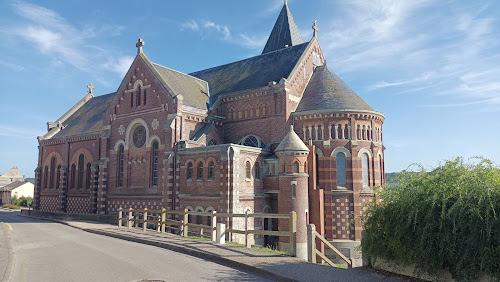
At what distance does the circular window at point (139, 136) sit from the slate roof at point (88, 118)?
25.3ft

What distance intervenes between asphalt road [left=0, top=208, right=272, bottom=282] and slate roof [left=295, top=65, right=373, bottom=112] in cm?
1625

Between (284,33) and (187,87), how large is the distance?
563 inches

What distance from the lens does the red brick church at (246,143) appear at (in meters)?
24.0

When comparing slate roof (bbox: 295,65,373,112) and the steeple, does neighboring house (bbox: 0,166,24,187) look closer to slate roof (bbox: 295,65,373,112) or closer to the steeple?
the steeple

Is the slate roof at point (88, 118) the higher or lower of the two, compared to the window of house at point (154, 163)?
higher

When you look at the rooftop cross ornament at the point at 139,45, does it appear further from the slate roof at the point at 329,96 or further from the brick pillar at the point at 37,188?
the brick pillar at the point at 37,188

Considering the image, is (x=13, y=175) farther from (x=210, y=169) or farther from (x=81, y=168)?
(x=210, y=169)

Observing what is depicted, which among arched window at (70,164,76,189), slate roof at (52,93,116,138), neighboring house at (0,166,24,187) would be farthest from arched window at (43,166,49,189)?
neighboring house at (0,166,24,187)

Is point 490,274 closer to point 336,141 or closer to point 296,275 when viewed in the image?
point 296,275

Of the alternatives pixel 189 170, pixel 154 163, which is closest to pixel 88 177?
pixel 154 163

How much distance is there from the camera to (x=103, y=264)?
12.1 metres

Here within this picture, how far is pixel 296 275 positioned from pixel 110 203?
25.1 m

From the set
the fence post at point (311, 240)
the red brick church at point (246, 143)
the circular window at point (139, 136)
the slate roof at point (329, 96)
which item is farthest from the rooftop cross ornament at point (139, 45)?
the fence post at point (311, 240)

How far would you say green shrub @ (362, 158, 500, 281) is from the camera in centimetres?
813
